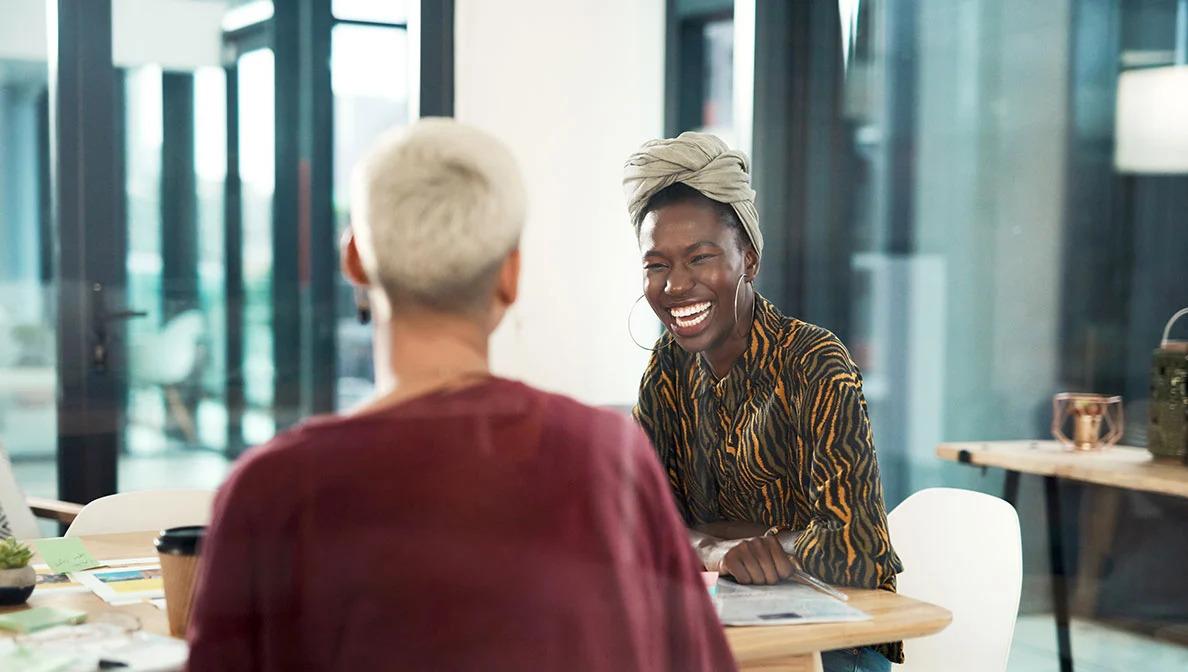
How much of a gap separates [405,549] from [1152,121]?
2626 millimetres

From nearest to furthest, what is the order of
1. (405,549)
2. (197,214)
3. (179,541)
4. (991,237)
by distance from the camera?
(405,549)
(179,541)
(991,237)
(197,214)

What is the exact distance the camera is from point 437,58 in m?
4.23

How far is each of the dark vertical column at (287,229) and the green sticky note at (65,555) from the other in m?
2.09

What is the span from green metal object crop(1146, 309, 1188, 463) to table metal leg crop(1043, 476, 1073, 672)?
13.7 inches

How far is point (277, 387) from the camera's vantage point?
4.02 m

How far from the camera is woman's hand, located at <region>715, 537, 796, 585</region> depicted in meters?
1.65

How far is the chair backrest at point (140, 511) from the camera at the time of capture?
2287mm

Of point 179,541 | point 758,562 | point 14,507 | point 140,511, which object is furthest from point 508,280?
point 14,507

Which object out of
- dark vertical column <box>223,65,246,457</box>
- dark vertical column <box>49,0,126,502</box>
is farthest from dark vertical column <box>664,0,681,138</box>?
dark vertical column <box>49,0,126,502</box>

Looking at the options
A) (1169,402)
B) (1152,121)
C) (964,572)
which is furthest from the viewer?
(1152,121)

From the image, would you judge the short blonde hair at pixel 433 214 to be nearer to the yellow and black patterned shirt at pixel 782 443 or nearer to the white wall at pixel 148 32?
the yellow and black patterned shirt at pixel 782 443

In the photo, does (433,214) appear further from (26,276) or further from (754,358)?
(26,276)

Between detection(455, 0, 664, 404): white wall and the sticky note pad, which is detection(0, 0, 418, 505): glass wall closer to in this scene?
detection(455, 0, 664, 404): white wall

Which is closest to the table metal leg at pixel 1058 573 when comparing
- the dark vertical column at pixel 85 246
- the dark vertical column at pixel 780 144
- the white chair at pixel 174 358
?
the dark vertical column at pixel 780 144
